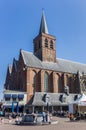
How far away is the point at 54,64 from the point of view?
62594mm

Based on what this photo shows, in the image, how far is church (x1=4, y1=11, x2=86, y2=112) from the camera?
5150 cm

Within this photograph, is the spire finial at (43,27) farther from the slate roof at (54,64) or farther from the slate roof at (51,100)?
the slate roof at (51,100)

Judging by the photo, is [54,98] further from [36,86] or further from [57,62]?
[57,62]

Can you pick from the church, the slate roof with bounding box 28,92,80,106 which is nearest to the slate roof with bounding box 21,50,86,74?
the church

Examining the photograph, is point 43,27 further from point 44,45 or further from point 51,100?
point 51,100

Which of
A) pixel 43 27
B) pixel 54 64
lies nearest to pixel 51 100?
pixel 54 64

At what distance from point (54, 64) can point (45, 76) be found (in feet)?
19.0

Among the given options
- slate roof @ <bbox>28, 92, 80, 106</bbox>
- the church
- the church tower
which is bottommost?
slate roof @ <bbox>28, 92, 80, 106</bbox>

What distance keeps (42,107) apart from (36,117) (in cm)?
2619

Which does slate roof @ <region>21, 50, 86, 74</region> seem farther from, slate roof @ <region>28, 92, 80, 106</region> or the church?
slate roof @ <region>28, 92, 80, 106</region>

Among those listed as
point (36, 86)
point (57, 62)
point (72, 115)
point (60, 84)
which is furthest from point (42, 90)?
point (72, 115)

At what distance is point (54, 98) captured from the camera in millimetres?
52469

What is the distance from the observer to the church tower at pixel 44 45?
61.6 m

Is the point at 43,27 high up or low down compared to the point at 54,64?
up
